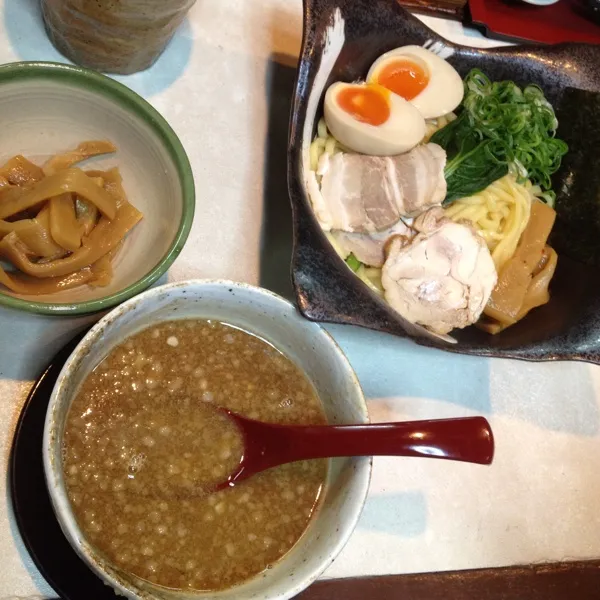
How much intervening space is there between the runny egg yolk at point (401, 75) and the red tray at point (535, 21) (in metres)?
0.44

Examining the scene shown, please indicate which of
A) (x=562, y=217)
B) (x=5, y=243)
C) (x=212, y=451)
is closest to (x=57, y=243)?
(x=5, y=243)

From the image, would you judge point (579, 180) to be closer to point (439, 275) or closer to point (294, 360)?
point (439, 275)

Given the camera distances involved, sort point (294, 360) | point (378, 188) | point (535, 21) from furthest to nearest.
Answer: 1. point (535, 21)
2. point (378, 188)
3. point (294, 360)

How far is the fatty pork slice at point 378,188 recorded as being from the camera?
194cm

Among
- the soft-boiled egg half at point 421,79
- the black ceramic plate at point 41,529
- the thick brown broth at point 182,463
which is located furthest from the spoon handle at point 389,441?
the soft-boiled egg half at point 421,79

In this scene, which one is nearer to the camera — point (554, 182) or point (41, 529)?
point (41, 529)

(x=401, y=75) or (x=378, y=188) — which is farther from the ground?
(x=401, y=75)

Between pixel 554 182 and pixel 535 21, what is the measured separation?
65 centimetres

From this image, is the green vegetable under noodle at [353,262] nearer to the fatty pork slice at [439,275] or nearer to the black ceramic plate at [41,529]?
the fatty pork slice at [439,275]

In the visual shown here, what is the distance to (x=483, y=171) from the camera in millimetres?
2133

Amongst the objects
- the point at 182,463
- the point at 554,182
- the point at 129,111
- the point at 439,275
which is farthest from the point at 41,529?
the point at 554,182

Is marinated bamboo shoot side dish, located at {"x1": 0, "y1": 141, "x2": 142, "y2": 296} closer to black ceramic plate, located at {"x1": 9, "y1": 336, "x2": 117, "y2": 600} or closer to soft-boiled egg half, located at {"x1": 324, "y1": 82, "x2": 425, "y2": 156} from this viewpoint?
black ceramic plate, located at {"x1": 9, "y1": 336, "x2": 117, "y2": 600}

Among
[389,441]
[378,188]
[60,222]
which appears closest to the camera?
[389,441]

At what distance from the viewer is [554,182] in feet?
7.45
